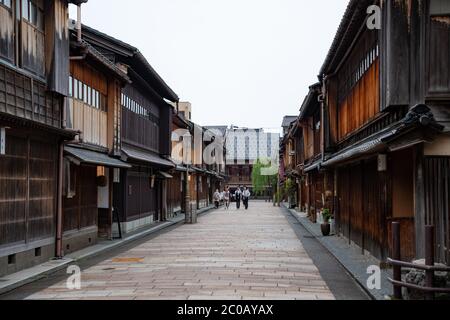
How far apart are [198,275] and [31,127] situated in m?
5.60

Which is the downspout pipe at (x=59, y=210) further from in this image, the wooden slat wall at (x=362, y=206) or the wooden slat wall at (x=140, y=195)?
the wooden slat wall at (x=140, y=195)

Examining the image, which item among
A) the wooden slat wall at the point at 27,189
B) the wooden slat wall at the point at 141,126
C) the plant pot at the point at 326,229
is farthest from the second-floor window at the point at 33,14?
the plant pot at the point at 326,229

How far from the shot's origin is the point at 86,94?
69.5ft

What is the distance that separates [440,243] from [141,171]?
2165cm

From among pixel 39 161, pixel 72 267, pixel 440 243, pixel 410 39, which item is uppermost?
pixel 410 39

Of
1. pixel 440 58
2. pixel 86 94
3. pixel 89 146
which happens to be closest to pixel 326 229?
pixel 89 146

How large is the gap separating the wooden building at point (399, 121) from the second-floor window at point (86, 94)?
30.4ft

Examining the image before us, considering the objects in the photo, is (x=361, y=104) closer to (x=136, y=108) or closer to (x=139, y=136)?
(x=136, y=108)

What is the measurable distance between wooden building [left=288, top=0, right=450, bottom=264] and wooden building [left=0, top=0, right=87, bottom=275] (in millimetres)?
8638

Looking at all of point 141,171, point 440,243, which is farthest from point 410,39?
point 141,171

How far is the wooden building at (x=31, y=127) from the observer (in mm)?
13805

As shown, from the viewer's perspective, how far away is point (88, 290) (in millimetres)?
12312
